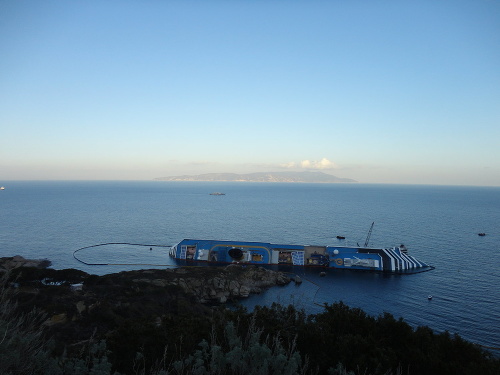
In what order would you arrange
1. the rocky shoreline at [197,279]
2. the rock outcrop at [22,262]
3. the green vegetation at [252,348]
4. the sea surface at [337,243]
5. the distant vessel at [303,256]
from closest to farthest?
the green vegetation at [252,348] < the sea surface at [337,243] < the rocky shoreline at [197,279] < the rock outcrop at [22,262] < the distant vessel at [303,256]

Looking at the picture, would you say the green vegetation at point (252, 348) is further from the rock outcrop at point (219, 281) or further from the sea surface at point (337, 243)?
the rock outcrop at point (219, 281)

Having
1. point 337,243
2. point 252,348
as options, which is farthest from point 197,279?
point 337,243

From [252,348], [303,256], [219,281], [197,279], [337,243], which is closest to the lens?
[252,348]

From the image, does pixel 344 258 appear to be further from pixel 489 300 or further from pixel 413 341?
pixel 413 341

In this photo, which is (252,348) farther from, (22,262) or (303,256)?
(22,262)

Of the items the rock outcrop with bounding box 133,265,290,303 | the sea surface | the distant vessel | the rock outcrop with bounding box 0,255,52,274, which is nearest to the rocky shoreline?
the rock outcrop with bounding box 133,265,290,303

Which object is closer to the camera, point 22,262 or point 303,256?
point 22,262

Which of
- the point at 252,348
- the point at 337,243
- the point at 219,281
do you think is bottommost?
the point at 337,243

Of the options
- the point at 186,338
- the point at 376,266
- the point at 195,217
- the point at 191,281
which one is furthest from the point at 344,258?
the point at 195,217

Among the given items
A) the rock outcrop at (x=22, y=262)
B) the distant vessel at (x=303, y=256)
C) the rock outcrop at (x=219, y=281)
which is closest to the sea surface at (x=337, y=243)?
the rock outcrop at (x=22, y=262)
